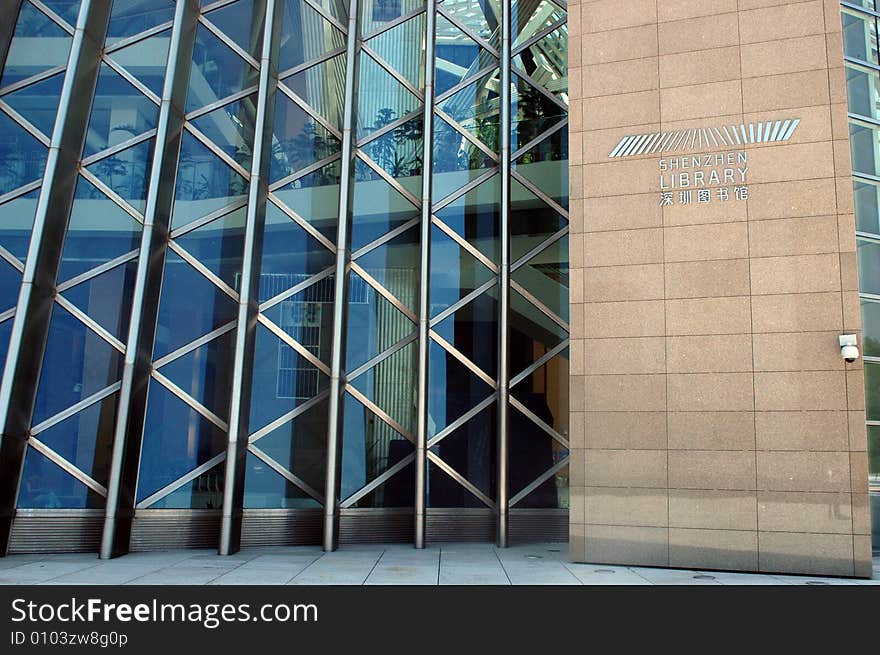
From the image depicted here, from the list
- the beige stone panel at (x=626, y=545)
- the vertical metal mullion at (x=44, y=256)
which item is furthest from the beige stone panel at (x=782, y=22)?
the vertical metal mullion at (x=44, y=256)

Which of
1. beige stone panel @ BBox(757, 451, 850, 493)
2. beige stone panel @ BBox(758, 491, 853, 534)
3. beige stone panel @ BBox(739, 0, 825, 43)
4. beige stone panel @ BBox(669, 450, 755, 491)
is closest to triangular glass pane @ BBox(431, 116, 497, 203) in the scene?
beige stone panel @ BBox(739, 0, 825, 43)

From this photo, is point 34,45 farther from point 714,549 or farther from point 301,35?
point 714,549

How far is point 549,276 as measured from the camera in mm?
14328

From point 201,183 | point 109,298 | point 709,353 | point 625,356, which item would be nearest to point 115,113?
point 201,183

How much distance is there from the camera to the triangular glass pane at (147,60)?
14141mm

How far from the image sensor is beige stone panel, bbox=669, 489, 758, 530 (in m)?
10.9

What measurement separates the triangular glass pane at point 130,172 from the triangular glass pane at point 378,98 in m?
4.25

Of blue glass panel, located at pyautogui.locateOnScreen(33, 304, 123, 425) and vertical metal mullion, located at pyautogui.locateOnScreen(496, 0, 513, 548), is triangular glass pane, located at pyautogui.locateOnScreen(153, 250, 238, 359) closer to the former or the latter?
blue glass panel, located at pyautogui.locateOnScreen(33, 304, 123, 425)

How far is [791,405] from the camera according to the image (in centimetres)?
1095

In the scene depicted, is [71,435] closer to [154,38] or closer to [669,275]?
[154,38]

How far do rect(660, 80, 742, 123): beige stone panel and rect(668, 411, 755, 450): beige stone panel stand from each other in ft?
16.2

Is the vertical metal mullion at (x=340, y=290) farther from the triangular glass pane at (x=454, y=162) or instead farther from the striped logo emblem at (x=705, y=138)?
the striped logo emblem at (x=705, y=138)
